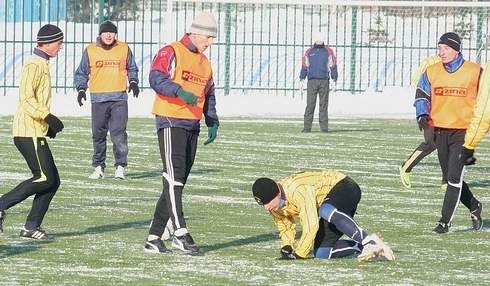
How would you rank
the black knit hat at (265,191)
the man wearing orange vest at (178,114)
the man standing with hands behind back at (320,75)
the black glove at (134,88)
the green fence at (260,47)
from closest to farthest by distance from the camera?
the black knit hat at (265,191), the man wearing orange vest at (178,114), the black glove at (134,88), the man standing with hands behind back at (320,75), the green fence at (260,47)

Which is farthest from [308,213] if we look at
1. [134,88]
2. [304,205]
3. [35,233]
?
[134,88]

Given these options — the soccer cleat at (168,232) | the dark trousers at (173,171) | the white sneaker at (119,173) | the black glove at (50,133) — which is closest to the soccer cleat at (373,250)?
the dark trousers at (173,171)

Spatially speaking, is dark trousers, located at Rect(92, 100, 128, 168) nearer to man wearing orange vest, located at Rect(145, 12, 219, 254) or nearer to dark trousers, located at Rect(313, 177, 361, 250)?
man wearing orange vest, located at Rect(145, 12, 219, 254)

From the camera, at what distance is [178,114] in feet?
46.4

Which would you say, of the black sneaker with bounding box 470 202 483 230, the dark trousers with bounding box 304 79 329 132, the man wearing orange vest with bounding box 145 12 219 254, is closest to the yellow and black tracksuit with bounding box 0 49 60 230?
the man wearing orange vest with bounding box 145 12 219 254

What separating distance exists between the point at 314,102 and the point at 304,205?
57.7 feet

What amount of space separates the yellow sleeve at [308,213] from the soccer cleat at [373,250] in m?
0.42

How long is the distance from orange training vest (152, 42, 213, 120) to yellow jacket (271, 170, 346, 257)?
1.17 metres

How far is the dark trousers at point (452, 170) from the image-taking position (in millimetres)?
15797

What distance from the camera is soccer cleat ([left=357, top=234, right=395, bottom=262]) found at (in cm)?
1341

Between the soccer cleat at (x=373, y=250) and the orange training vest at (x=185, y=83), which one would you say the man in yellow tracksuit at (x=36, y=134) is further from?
the soccer cleat at (x=373, y=250)

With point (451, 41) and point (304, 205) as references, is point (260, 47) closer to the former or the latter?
point (451, 41)

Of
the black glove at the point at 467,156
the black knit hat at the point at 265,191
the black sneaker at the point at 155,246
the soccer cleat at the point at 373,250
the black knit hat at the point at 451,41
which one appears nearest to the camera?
the black knit hat at the point at 265,191

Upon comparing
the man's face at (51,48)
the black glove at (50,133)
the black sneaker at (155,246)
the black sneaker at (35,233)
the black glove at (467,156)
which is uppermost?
the man's face at (51,48)
